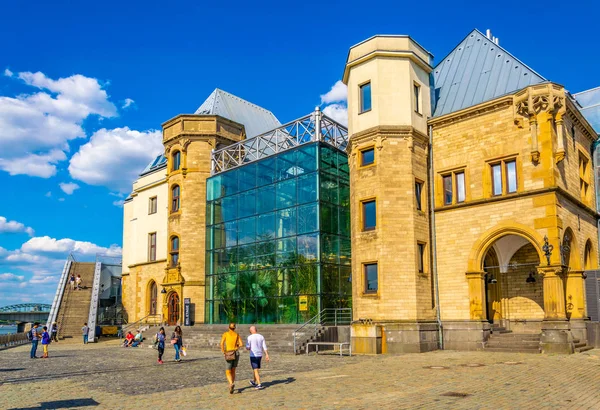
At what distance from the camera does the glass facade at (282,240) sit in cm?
2903

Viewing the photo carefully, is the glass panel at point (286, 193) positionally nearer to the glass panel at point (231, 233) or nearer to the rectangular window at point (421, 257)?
the glass panel at point (231, 233)

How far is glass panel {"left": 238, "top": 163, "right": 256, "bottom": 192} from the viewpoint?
33625 millimetres

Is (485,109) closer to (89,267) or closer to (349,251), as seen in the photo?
(349,251)

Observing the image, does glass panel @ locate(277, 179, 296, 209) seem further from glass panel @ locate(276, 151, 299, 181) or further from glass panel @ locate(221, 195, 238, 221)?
glass panel @ locate(221, 195, 238, 221)

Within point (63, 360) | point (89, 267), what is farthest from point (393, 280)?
point (89, 267)

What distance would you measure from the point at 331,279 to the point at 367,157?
6872 millimetres

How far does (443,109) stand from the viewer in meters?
27.3

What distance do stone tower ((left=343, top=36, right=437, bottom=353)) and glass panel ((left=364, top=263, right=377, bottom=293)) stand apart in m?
0.04

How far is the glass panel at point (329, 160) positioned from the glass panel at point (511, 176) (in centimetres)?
943

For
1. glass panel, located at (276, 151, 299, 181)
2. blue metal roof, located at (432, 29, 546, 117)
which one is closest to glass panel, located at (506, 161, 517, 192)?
blue metal roof, located at (432, 29, 546, 117)

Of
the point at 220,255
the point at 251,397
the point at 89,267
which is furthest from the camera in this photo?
the point at 89,267

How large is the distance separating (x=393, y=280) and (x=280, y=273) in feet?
26.6

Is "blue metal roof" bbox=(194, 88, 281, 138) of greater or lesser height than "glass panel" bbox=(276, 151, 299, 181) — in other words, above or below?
above

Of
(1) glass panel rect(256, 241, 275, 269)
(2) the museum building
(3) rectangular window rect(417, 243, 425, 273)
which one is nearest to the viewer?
(2) the museum building
